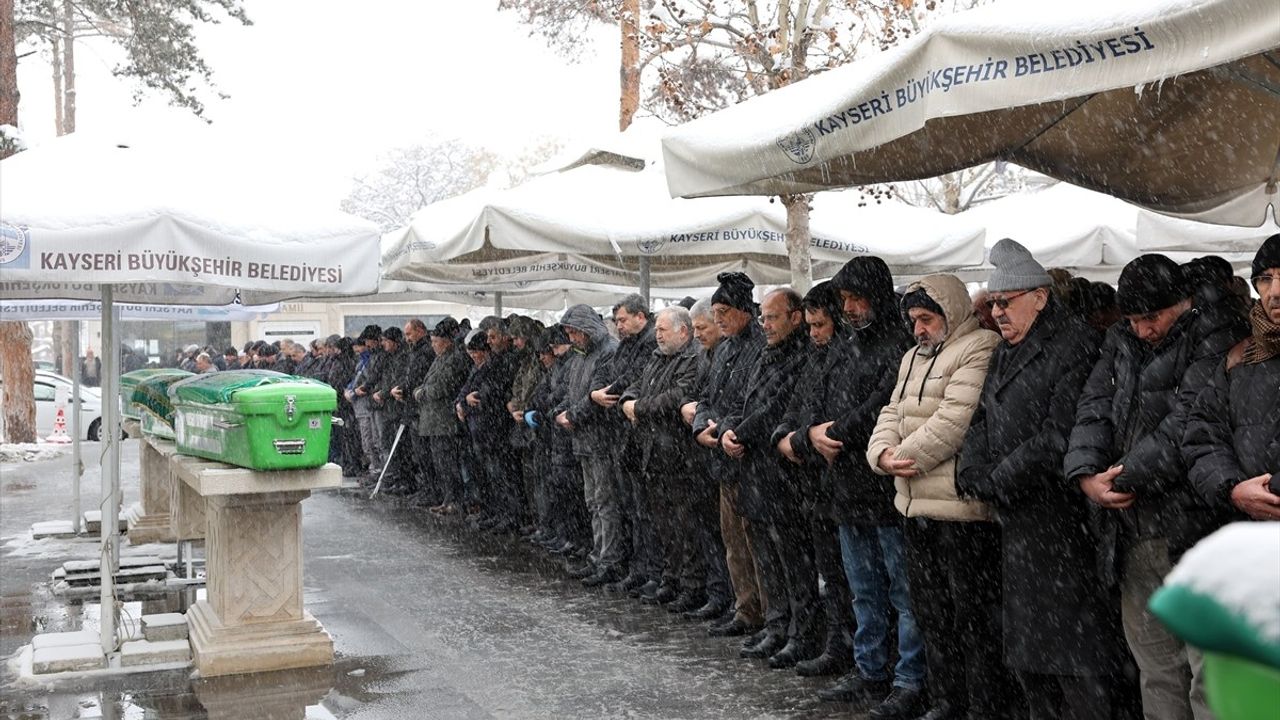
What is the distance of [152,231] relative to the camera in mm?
6852

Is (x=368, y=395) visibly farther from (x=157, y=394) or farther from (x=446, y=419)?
(x=157, y=394)

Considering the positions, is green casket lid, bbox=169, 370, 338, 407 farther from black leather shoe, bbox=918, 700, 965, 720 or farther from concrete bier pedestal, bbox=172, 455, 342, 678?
black leather shoe, bbox=918, 700, 965, 720

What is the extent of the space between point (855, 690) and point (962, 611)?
107 cm

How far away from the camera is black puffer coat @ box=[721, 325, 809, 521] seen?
755 centimetres

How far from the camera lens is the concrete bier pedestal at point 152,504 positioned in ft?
41.9

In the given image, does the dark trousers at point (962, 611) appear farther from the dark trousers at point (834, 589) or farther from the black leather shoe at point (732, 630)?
the black leather shoe at point (732, 630)

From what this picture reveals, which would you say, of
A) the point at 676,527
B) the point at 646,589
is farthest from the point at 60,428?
the point at 676,527

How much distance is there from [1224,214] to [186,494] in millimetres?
7338

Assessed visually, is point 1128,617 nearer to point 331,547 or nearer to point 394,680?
point 394,680

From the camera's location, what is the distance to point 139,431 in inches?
514

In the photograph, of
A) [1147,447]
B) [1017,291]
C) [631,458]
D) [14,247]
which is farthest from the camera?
[631,458]

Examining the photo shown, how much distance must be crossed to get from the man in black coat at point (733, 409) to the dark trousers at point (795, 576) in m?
0.26

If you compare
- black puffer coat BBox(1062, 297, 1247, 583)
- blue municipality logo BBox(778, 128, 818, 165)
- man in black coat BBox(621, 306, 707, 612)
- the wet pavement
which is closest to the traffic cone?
the wet pavement

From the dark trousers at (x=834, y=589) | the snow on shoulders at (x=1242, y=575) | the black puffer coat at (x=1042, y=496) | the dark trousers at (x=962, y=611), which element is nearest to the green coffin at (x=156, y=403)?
the dark trousers at (x=834, y=589)
